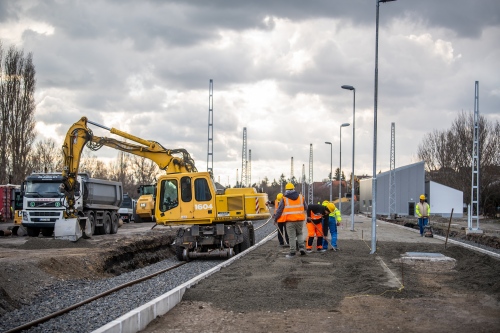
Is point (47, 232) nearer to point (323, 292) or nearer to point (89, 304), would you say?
point (89, 304)

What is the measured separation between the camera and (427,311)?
9055 millimetres

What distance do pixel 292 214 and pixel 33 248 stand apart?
10.4m

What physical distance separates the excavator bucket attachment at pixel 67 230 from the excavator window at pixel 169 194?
5761mm

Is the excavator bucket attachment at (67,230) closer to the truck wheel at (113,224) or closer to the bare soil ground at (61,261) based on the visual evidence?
the bare soil ground at (61,261)

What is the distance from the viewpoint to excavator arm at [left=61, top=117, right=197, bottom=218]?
75.3ft

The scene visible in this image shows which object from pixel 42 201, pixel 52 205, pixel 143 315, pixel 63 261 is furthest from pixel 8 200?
pixel 143 315

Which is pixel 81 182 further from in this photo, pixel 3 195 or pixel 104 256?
pixel 3 195

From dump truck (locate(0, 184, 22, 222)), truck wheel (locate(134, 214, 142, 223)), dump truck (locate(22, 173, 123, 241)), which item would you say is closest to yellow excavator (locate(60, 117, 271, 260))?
dump truck (locate(22, 173, 123, 241))

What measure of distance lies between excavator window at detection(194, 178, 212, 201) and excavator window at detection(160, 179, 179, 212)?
70 cm

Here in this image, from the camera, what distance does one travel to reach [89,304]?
1162cm

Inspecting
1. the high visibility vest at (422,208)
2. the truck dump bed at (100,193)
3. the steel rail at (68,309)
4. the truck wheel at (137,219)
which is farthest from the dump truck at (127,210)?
the steel rail at (68,309)

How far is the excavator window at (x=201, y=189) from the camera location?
65.7 feet

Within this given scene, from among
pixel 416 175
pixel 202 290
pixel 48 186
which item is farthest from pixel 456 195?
pixel 202 290

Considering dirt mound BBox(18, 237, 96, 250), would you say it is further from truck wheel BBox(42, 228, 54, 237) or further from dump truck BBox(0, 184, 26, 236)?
dump truck BBox(0, 184, 26, 236)
